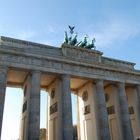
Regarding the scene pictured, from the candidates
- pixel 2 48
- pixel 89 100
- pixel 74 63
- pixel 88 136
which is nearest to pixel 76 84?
pixel 89 100

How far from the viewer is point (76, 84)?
114ft

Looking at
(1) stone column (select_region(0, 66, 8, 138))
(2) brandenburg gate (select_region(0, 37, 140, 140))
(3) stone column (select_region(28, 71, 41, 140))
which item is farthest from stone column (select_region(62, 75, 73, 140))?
(1) stone column (select_region(0, 66, 8, 138))

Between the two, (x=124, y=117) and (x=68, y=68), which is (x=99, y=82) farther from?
(x=124, y=117)

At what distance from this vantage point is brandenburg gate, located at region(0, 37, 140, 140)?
2562 centimetres

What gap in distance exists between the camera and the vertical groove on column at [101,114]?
27.4 m

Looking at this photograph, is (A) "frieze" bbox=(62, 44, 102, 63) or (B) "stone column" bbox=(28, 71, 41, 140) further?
(A) "frieze" bbox=(62, 44, 102, 63)

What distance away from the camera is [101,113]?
28.5 meters

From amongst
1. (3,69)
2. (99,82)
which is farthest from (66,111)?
(3,69)

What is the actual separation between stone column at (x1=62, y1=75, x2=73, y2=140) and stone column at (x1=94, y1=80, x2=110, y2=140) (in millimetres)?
4704

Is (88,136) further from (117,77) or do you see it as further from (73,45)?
(73,45)

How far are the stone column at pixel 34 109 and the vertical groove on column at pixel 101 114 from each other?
28.8 ft

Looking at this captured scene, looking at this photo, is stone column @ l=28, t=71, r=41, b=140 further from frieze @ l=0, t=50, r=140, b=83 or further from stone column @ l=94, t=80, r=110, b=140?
stone column @ l=94, t=80, r=110, b=140

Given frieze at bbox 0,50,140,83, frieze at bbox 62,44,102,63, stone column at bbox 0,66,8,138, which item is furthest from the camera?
frieze at bbox 62,44,102,63

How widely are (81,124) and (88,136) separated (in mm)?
2932
